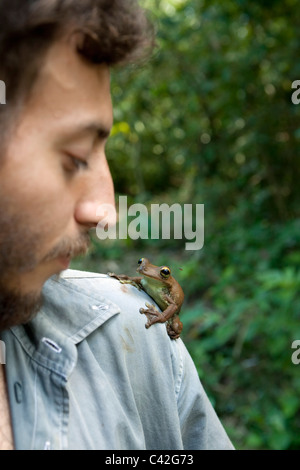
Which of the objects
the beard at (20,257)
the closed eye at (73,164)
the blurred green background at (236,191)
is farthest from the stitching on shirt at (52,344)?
the blurred green background at (236,191)

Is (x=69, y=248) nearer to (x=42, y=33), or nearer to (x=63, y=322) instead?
(x=63, y=322)

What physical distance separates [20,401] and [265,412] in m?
2.56

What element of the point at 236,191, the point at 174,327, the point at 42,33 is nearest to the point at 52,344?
the point at 174,327

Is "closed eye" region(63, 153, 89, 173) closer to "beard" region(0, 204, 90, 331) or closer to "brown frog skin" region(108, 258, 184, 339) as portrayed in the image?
"beard" region(0, 204, 90, 331)

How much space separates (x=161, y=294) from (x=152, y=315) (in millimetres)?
125

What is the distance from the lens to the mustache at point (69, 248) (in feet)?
3.36

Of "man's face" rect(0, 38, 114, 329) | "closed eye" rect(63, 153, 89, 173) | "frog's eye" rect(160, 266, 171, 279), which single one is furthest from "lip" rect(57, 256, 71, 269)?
"frog's eye" rect(160, 266, 171, 279)

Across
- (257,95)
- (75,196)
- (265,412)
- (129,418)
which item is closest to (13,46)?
(75,196)

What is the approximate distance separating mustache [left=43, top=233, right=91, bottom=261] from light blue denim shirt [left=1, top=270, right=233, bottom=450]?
23cm

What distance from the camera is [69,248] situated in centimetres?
104

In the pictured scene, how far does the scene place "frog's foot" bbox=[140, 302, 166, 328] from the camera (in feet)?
4.29

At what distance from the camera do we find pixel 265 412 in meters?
3.33
